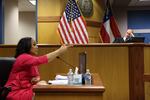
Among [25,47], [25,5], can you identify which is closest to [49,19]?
[25,47]

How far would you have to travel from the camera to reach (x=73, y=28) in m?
4.91

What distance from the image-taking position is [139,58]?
13.5 feet

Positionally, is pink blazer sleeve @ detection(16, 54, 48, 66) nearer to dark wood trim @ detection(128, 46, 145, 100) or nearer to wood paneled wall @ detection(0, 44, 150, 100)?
wood paneled wall @ detection(0, 44, 150, 100)

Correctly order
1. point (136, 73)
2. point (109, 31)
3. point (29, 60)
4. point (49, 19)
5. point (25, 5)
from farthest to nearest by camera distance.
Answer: point (25, 5) < point (49, 19) < point (109, 31) < point (136, 73) < point (29, 60)

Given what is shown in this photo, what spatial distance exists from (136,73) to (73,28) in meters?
1.38

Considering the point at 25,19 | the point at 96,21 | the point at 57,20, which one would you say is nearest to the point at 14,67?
the point at 57,20

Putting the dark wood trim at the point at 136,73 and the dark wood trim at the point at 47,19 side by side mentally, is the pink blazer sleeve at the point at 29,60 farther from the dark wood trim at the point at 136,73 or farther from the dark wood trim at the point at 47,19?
the dark wood trim at the point at 47,19

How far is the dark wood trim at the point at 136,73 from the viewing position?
407 centimetres

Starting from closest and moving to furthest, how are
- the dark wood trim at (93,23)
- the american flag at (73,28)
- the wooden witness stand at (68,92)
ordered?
the wooden witness stand at (68,92), the american flag at (73,28), the dark wood trim at (93,23)

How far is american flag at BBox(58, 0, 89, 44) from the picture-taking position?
4891mm

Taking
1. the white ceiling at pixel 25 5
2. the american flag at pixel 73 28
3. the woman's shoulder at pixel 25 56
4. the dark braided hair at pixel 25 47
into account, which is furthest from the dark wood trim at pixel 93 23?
the woman's shoulder at pixel 25 56

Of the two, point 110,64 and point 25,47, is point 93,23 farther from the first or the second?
point 25,47

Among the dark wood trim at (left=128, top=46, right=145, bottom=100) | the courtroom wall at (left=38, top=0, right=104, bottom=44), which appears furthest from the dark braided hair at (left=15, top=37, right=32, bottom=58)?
the courtroom wall at (left=38, top=0, right=104, bottom=44)

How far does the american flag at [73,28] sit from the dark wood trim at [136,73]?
1.04m
